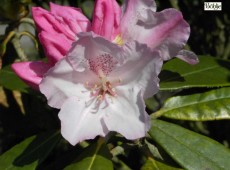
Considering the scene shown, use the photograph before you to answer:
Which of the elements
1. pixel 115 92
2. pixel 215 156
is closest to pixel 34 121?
pixel 115 92

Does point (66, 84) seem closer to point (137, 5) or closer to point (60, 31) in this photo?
point (60, 31)

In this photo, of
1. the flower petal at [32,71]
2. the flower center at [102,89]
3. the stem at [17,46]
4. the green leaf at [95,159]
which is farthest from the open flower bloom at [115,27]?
the stem at [17,46]

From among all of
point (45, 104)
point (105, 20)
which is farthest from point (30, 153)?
point (45, 104)

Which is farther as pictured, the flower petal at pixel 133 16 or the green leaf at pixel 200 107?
the green leaf at pixel 200 107

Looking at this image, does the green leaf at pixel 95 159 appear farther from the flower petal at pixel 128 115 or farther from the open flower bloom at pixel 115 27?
the open flower bloom at pixel 115 27

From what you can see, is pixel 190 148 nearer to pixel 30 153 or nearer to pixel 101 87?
pixel 101 87
